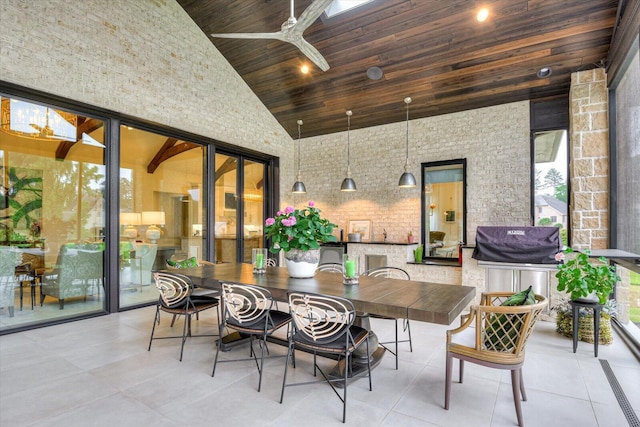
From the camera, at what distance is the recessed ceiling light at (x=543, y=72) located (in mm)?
5026

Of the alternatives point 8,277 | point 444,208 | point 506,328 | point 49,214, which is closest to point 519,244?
point 444,208

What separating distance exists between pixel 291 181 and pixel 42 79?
190 inches

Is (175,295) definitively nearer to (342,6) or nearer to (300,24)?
(300,24)

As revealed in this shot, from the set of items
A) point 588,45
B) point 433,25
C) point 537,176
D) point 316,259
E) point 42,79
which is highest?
point 433,25

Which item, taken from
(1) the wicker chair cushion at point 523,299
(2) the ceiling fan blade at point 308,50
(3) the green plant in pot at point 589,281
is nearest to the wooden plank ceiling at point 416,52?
(2) the ceiling fan blade at point 308,50

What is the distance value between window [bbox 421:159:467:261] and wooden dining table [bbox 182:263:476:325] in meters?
3.48

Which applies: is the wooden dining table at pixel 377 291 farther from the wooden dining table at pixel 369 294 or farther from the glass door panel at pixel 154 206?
the glass door panel at pixel 154 206

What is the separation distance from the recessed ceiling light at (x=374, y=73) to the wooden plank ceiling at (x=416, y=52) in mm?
70

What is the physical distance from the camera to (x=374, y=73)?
5.85 metres

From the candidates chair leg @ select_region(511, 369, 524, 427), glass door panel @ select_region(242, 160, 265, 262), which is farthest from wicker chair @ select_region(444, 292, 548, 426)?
glass door panel @ select_region(242, 160, 265, 262)

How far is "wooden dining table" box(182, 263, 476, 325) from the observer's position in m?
2.25

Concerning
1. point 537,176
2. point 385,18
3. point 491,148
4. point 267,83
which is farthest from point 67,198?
point 537,176

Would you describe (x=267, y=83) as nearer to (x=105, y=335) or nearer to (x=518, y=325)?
(x=105, y=335)

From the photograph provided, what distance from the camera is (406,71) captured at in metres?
5.68
